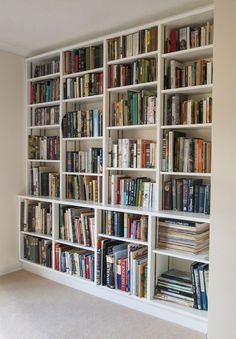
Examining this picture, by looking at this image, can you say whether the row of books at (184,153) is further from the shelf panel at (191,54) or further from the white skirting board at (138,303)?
the white skirting board at (138,303)

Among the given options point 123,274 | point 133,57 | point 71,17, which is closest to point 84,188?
point 123,274

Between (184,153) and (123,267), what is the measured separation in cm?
106

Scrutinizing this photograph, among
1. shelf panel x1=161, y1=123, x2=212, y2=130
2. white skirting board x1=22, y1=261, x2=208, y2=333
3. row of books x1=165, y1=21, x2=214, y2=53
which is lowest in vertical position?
white skirting board x1=22, y1=261, x2=208, y2=333

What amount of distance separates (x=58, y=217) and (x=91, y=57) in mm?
1581

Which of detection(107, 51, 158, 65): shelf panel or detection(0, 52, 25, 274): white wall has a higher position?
detection(107, 51, 158, 65): shelf panel

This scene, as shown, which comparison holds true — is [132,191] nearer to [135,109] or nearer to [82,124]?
[135,109]

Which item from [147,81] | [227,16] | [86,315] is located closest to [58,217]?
[86,315]

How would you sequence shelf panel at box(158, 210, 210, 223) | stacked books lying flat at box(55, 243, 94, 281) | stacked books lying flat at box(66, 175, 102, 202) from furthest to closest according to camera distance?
stacked books lying flat at box(66, 175, 102, 202), stacked books lying flat at box(55, 243, 94, 281), shelf panel at box(158, 210, 210, 223)

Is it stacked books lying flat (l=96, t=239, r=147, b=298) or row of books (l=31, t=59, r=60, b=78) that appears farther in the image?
row of books (l=31, t=59, r=60, b=78)

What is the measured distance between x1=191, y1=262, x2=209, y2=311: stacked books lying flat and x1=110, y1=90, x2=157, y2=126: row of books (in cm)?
119

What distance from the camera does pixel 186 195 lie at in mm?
2600

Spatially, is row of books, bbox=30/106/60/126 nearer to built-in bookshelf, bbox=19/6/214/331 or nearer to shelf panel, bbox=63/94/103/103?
built-in bookshelf, bbox=19/6/214/331

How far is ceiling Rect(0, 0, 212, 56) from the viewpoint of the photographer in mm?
2486

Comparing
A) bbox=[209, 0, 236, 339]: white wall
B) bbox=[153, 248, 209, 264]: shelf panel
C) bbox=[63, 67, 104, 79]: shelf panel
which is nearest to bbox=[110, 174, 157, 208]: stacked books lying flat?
bbox=[153, 248, 209, 264]: shelf panel
